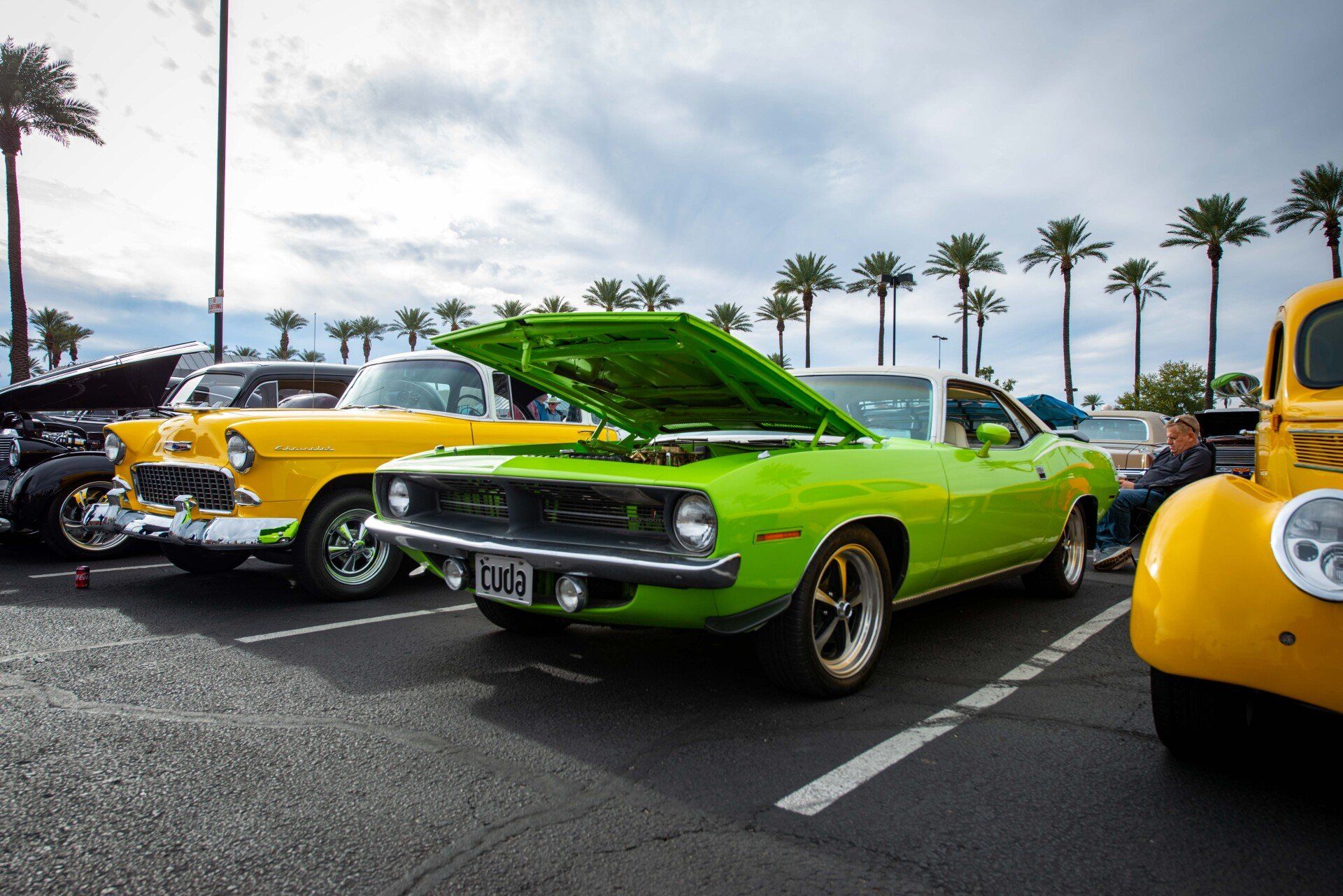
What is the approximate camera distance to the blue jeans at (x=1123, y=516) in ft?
23.0

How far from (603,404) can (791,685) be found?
1.91 m

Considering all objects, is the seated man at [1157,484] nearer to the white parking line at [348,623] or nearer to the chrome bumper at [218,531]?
the white parking line at [348,623]

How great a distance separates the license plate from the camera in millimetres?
3047

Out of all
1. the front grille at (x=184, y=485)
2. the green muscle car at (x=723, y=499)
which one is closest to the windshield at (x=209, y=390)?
the front grille at (x=184, y=485)

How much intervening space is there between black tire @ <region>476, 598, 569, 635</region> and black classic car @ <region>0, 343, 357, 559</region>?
9.22ft

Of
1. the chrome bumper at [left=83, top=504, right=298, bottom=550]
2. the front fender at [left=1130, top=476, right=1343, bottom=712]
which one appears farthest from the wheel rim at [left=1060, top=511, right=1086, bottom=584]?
the chrome bumper at [left=83, top=504, right=298, bottom=550]

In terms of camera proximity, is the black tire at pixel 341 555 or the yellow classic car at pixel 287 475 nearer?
the yellow classic car at pixel 287 475

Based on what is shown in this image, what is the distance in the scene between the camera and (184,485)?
198 inches

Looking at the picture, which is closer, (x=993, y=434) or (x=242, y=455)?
(x=993, y=434)

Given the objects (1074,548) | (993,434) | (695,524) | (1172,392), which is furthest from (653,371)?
(1172,392)

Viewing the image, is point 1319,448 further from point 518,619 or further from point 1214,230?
point 1214,230

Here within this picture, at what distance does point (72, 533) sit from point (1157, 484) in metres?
9.21

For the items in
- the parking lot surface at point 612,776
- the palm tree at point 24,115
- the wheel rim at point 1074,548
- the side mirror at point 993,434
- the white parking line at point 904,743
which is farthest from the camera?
the palm tree at point 24,115

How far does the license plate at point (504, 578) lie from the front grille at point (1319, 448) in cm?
278
